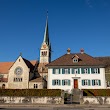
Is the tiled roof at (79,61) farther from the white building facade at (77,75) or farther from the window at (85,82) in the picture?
the window at (85,82)

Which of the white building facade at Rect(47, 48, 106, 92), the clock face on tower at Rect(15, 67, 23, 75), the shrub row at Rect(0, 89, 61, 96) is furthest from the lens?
the clock face on tower at Rect(15, 67, 23, 75)

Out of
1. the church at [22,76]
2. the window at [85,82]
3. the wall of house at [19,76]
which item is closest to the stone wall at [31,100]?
the window at [85,82]

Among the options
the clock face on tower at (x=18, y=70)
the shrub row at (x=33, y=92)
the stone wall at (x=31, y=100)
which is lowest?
the stone wall at (x=31, y=100)

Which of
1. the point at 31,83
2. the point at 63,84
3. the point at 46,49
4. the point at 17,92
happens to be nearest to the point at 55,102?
the point at 17,92

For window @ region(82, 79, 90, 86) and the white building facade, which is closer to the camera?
the white building facade

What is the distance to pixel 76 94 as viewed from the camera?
3900cm

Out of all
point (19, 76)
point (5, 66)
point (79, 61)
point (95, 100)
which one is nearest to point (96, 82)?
point (79, 61)

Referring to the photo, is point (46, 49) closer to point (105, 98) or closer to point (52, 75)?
→ point (52, 75)

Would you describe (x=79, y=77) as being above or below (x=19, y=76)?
below

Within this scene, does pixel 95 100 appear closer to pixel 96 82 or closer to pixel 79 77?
pixel 96 82

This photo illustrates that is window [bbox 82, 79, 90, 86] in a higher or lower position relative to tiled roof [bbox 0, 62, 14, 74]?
lower

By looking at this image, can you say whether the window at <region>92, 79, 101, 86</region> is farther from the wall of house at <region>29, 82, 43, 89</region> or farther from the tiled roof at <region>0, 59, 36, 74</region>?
the tiled roof at <region>0, 59, 36, 74</region>

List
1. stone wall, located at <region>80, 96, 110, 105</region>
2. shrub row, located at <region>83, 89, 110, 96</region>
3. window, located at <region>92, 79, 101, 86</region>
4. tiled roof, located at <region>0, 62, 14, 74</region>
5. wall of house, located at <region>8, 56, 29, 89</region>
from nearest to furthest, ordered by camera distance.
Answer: stone wall, located at <region>80, 96, 110, 105</region>
shrub row, located at <region>83, 89, 110, 96</region>
window, located at <region>92, 79, 101, 86</region>
wall of house, located at <region>8, 56, 29, 89</region>
tiled roof, located at <region>0, 62, 14, 74</region>

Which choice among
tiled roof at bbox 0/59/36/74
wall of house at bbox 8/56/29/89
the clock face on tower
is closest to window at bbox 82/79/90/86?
wall of house at bbox 8/56/29/89
